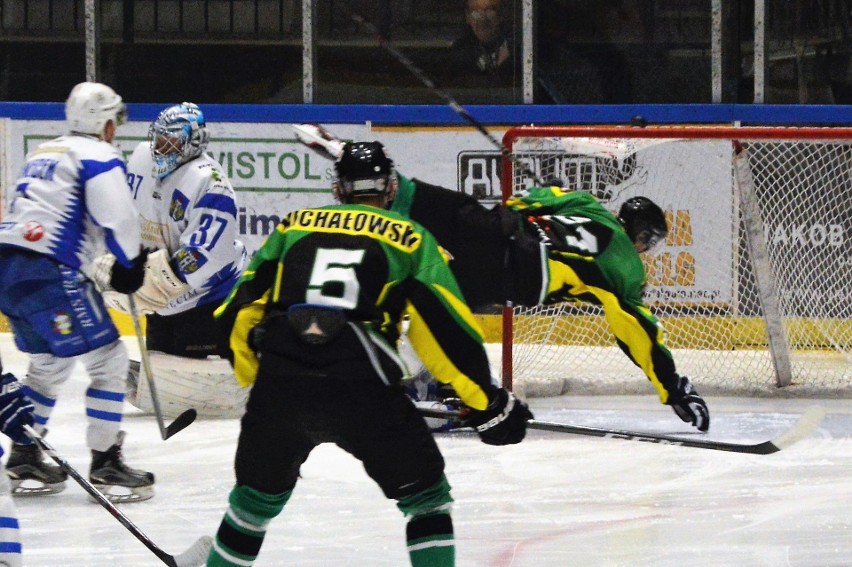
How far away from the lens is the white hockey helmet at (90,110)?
4027 mm

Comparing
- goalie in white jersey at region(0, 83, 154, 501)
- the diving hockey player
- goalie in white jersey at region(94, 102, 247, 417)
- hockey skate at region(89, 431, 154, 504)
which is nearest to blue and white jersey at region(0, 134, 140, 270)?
goalie in white jersey at region(0, 83, 154, 501)

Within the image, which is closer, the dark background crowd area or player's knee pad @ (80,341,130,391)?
player's knee pad @ (80,341,130,391)

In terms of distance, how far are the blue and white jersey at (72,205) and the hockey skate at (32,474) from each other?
0.60 m

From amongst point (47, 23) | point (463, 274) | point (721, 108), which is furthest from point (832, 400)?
point (47, 23)

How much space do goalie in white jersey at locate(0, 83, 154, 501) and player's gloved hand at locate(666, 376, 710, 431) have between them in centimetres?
157

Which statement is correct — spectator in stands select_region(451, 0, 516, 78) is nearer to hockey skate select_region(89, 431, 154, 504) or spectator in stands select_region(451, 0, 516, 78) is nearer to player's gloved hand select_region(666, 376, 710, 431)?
player's gloved hand select_region(666, 376, 710, 431)

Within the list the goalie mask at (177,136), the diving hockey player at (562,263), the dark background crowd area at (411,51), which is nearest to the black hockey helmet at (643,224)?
the diving hockey player at (562,263)

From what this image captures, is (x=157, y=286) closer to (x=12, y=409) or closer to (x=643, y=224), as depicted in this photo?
(x=643, y=224)

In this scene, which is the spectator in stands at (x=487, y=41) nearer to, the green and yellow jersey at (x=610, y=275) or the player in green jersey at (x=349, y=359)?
the green and yellow jersey at (x=610, y=275)

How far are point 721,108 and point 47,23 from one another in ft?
11.0

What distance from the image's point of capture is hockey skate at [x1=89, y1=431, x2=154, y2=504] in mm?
4090

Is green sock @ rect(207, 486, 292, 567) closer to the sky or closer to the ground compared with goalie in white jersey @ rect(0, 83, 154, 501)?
closer to the ground

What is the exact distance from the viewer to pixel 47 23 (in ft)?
23.7

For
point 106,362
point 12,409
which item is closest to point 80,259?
point 106,362
